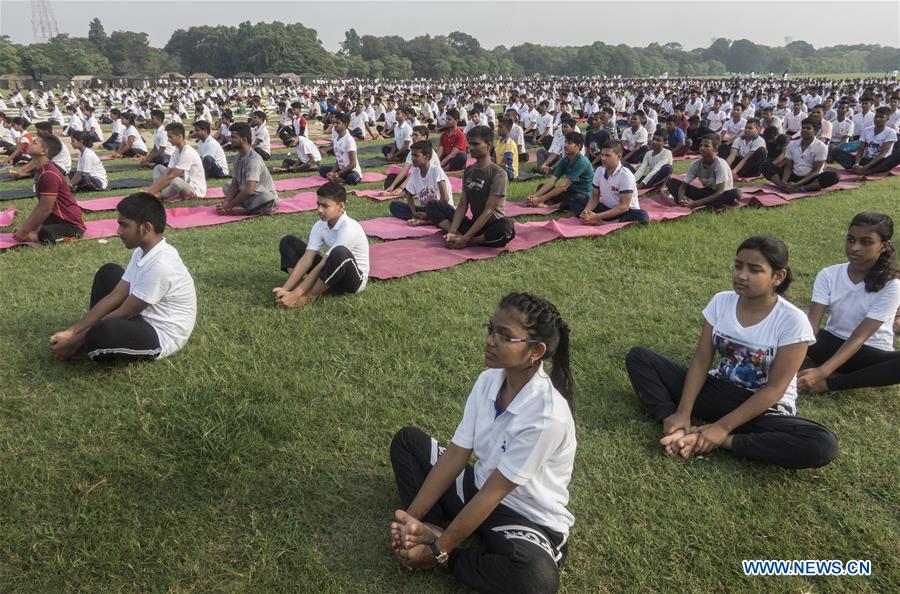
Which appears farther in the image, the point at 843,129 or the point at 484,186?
the point at 843,129

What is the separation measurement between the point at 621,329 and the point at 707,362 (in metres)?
1.29

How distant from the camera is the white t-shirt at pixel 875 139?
32.4 feet

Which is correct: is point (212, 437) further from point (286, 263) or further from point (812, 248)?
point (812, 248)

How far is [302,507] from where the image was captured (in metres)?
2.57

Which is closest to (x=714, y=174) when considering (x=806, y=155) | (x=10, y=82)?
(x=806, y=155)

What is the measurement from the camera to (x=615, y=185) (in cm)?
680

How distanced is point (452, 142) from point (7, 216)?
6.74 m

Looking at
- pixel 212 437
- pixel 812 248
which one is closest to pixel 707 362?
pixel 212 437

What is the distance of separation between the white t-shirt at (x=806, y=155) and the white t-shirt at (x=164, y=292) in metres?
8.99

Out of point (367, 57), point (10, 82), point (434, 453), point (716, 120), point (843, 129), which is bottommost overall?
point (434, 453)

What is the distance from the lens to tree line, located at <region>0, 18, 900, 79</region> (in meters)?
67.1

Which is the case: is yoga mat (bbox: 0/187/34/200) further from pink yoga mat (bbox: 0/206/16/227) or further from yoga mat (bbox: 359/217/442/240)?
yoga mat (bbox: 359/217/442/240)

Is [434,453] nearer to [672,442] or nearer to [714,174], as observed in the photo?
[672,442]

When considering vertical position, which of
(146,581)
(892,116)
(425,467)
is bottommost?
(146,581)
